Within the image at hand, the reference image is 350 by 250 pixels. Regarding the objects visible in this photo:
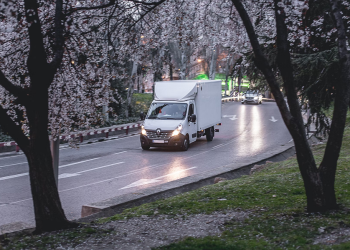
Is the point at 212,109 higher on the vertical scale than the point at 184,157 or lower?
higher

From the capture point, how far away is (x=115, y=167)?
52.9 feet

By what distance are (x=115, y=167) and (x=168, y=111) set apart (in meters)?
5.68

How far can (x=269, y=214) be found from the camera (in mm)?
6977

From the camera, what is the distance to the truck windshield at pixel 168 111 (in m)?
20.8

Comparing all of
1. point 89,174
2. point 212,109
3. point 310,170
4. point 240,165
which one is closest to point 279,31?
point 310,170

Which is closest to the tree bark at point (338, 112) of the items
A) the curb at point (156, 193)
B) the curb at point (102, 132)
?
the curb at point (156, 193)

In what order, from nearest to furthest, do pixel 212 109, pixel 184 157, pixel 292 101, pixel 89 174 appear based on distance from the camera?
pixel 292 101
pixel 89 174
pixel 184 157
pixel 212 109

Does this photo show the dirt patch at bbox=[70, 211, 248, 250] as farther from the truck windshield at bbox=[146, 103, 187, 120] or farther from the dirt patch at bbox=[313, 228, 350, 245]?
the truck windshield at bbox=[146, 103, 187, 120]

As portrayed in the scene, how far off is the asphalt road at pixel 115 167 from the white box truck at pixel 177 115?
0.57 metres

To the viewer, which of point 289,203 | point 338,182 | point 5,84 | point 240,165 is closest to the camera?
point 5,84

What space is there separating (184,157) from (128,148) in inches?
157

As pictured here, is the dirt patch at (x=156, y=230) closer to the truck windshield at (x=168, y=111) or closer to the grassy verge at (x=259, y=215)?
the grassy verge at (x=259, y=215)

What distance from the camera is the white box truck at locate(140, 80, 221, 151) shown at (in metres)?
20.1

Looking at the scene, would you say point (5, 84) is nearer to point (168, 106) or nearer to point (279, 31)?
point (279, 31)
